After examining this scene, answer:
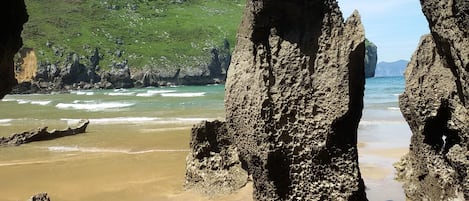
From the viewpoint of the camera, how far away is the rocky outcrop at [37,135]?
1630 cm

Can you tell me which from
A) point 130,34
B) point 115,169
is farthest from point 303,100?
point 130,34

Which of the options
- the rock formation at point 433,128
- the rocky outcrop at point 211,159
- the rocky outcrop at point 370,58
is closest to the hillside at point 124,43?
the rocky outcrop at point 370,58

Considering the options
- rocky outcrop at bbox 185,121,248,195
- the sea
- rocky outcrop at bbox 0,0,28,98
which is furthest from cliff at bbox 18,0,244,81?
rocky outcrop at bbox 0,0,28,98

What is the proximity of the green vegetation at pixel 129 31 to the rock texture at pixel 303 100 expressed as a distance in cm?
6928

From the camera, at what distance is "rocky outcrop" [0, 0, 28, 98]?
4414mm

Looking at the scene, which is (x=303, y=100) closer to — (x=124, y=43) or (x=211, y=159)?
(x=211, y=159)

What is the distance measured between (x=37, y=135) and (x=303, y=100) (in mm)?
13947

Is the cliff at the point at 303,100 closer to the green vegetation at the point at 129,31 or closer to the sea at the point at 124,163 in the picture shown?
the sea at the point at 124,163

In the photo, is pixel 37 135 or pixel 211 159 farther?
pixel 37 135

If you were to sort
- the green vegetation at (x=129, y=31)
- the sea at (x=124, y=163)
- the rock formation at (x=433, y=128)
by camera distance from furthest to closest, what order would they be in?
→ the green vegetation at (x=129, y=31)
the sea at (x=124, y=163)
the rock formation at (x=433, y=128)

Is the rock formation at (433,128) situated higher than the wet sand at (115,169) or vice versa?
the rock formation at (433,128)

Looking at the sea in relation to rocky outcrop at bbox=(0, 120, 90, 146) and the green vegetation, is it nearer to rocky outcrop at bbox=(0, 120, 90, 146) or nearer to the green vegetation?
rocky outcrop at bbox=(0, 120, 90, 146)

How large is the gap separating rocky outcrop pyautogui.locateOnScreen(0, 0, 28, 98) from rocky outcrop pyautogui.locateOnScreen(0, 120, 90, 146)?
1227cm

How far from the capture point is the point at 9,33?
4543 mm
